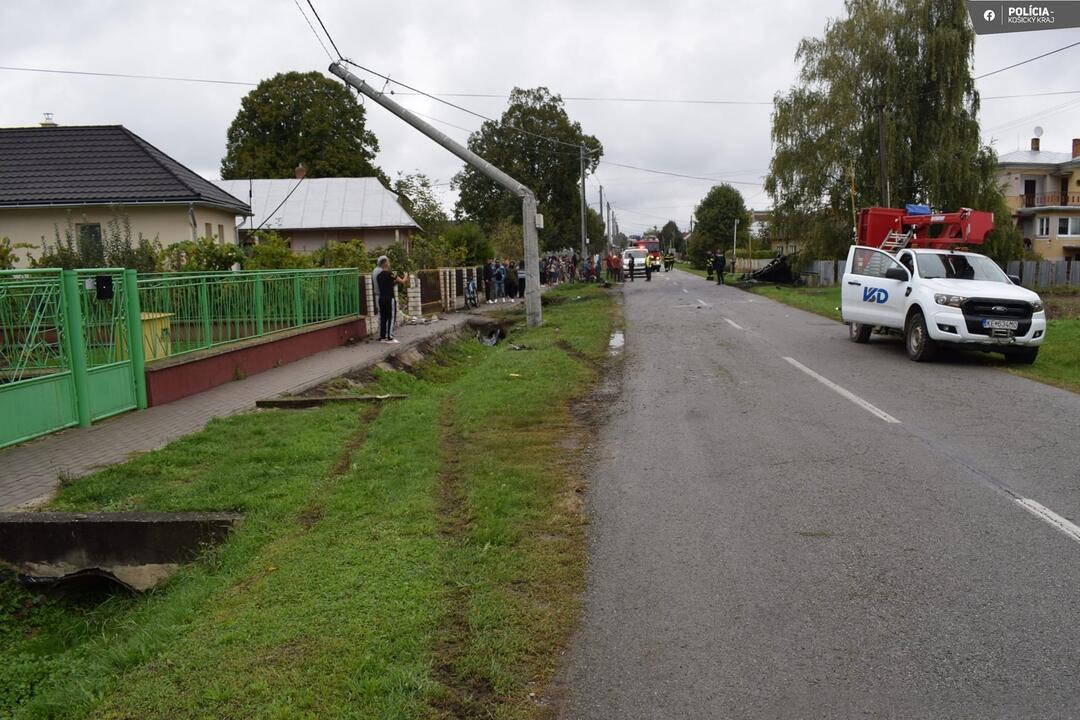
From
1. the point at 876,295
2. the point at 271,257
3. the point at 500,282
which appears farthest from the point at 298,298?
the point at 500,282

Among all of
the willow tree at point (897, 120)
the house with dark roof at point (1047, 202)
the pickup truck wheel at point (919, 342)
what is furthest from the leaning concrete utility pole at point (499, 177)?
the house with dark roof at point (1047, 202)

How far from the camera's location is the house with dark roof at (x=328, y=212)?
41.0 metres

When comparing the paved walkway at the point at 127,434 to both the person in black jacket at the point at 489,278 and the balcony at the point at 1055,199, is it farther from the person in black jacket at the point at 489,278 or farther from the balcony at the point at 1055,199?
the balcony at the point at 1055,199

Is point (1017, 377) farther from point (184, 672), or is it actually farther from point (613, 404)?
point (184, 672)

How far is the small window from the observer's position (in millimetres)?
16328

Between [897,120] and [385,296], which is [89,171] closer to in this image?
[385,296]

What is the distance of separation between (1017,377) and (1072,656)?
10.1m

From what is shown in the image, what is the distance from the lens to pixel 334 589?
190 inches

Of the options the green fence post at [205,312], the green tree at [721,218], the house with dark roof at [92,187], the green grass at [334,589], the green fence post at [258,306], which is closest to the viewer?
the green grass at [334,589]

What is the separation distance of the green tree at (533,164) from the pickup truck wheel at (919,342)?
48495 millimetres

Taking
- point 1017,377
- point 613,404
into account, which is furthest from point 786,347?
point 613,404

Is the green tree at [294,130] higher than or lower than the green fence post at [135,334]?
higher

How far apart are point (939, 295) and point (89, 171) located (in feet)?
71.2

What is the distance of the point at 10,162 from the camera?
2461 cm
